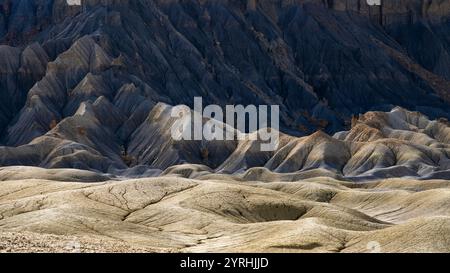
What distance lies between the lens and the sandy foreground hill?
45781mm

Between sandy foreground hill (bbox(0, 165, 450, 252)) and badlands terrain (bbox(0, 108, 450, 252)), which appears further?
badlands terrain (bbox(0, 108, 450, 252))

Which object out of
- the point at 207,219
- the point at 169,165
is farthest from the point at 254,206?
the point at 169,165

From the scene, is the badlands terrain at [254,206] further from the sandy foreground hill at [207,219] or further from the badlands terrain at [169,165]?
the badlands terrain at [169,165]

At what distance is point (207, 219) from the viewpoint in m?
64.7

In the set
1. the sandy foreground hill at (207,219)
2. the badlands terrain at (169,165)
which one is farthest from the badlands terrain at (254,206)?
the badlands terrain at (169,165)

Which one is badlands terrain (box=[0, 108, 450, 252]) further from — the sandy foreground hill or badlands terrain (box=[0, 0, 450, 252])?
badlands terrain (box=[0, 0, 450, 252])

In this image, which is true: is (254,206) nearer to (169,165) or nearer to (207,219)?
(207,219)

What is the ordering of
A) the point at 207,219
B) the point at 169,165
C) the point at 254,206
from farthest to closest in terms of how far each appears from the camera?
1. the point at 169,165
2. the point at 254,206
3. the point at 207,219

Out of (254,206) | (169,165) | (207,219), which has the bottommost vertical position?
(169,165)

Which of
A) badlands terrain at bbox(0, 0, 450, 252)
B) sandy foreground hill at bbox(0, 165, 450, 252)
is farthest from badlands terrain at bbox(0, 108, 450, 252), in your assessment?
badlands terrain at bbox(0, 0, 450, 252)

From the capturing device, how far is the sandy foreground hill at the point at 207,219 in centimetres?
4578

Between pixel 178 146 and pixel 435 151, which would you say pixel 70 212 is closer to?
pixel 178 146
